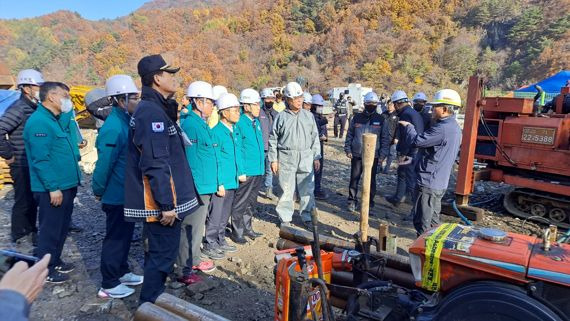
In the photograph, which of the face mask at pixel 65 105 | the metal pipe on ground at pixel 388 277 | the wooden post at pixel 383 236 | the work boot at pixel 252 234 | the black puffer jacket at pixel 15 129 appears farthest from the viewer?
the work boot at pixel 252 234

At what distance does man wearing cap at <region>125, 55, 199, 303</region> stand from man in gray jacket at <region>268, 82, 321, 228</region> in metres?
2.54

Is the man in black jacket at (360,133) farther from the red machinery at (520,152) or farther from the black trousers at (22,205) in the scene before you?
the black trousers at (22,205)

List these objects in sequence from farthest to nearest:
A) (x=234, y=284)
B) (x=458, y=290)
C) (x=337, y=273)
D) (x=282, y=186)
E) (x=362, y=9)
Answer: (x=362, y=9), (x=282, y=186), (x=234, y=284), (x=337, y=273), (x=458, y=290)

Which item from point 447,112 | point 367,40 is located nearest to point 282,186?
point 447,112

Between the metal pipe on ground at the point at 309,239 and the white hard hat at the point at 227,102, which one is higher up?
the white hard hat at the point at 227,102

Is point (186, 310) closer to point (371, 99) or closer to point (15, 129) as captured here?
point (15, 129)

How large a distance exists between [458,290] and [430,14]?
217ft

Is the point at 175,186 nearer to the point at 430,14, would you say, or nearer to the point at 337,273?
the point at 337,273

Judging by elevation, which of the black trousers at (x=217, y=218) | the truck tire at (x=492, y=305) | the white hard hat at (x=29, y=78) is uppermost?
the white hard hat at (x=29, y=78)

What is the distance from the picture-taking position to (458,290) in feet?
6.42

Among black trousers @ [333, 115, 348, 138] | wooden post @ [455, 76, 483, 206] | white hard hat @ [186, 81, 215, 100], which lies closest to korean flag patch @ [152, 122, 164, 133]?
white hard hat @ [186, 81, 215, 100]

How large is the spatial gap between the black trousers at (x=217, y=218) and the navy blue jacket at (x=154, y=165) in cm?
145

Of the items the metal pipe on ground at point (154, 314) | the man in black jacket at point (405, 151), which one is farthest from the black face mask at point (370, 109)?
the metal pipe on ground at point (154, 314)

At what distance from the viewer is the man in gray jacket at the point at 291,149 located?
546cm
